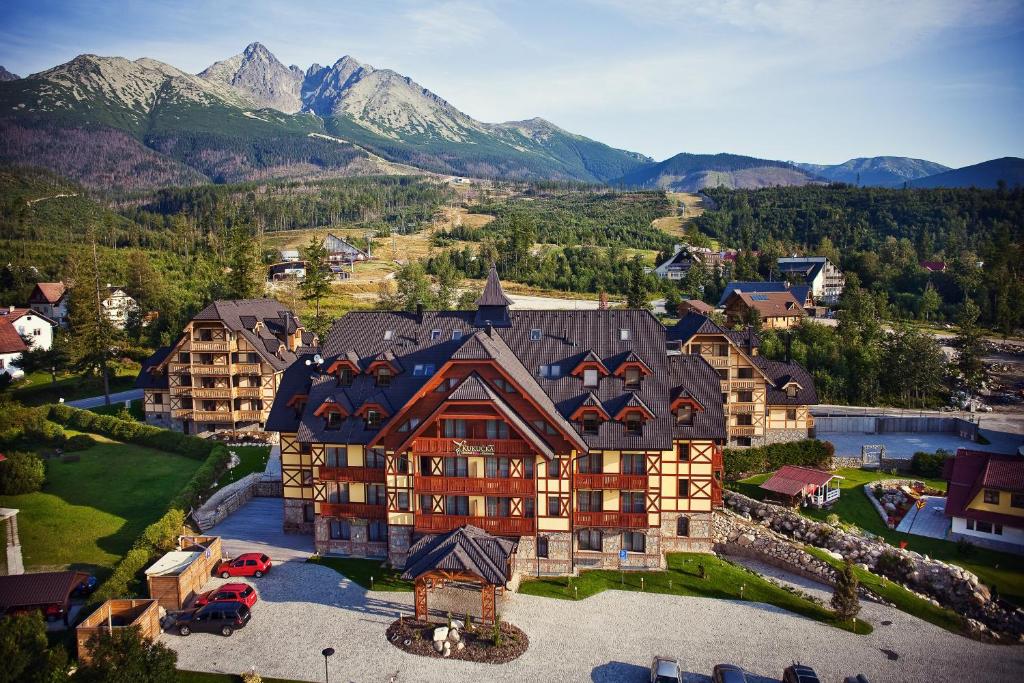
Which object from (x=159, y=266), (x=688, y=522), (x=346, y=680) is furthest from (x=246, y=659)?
(x=159, y=266)

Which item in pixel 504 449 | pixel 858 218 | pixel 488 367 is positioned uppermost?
pixel 858 218

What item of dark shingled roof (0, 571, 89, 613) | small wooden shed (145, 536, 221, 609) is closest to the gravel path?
small wooden shed (145, 536, 221, 609)

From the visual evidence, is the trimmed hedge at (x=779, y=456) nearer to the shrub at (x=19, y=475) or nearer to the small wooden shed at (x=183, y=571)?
the small wooden shed at (x=183, y=571)

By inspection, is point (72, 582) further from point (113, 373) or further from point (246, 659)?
point (113, 373)

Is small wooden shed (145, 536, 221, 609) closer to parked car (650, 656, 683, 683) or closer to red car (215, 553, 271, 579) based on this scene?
red car (215, 553, 271, 579)

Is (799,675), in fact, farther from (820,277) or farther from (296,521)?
(820,277)
